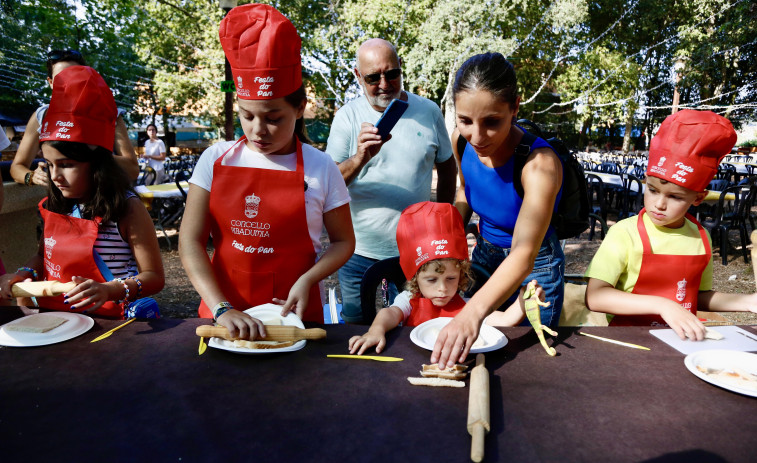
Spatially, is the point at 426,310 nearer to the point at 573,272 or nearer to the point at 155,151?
the point at 573,272

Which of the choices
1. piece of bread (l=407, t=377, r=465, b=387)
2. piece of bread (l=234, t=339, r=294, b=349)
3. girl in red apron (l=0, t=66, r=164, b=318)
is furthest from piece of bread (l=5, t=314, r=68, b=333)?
piece of bread (l=407, t=377, r=465, b=387)

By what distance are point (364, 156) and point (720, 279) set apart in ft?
20.2

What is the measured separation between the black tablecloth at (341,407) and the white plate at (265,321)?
3 centimetres

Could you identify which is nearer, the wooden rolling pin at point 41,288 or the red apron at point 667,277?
the wooden rolling pin at point 41,288

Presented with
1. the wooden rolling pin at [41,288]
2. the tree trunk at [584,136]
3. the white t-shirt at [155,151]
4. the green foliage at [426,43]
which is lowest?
the wooden rolling pin at [41,288]

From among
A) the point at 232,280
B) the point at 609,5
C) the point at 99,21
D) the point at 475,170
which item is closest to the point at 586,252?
the point at 475,170

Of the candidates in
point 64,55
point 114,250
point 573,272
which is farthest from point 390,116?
point 573,272

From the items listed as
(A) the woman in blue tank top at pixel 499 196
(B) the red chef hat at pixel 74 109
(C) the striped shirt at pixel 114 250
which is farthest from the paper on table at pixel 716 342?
(B) the red chef hat at pixel 74 109

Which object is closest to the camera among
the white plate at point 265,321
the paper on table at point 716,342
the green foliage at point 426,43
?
the white plate at point 265,321

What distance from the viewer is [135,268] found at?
85.0 inches

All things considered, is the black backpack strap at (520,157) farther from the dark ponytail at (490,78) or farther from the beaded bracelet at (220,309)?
the beaded bracelet at (220,309)

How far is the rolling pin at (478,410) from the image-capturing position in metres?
0.97

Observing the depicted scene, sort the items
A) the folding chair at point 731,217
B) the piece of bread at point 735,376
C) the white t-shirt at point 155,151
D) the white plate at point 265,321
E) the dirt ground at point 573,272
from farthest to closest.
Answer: the white t-shirt at point 155,151 < the folding chair at point 731,217 < the dirt ground at point 573,272 < the white plate at point 265,321 < the piece of bread at point 735,376

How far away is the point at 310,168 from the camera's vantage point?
192cm
